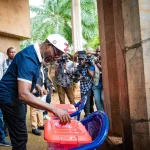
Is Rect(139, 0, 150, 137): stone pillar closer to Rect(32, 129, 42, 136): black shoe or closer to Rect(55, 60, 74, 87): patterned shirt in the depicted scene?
Rect(32, 129, 42, 136): black shoe

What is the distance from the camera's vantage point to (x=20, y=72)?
7.52 ft

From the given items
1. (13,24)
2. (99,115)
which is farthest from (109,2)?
(13,24)

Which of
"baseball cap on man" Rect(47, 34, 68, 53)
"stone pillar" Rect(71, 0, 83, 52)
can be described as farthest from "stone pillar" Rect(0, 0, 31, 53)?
"stone pillar" Rect(71, 0, 83, 52)

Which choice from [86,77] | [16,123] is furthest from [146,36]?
[86,77]

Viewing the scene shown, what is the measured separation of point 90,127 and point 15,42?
4.98 meters

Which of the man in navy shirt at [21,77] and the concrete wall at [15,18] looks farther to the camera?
the concrete wall at [15,18]

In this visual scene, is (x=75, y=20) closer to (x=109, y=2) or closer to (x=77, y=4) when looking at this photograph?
(x=77, y=4)

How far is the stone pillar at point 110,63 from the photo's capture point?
11.4 ft

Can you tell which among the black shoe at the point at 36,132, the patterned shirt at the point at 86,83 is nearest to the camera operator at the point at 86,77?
the patterned shirt at the point at 86,83

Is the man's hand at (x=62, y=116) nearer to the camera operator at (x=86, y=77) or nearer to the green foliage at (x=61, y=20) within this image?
the camera operator at (x=86, y=77)

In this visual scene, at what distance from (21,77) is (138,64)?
3.97ft

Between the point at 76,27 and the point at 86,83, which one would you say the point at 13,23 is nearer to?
the point at 86,83

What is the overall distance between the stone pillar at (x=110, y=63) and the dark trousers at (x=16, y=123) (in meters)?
1.51

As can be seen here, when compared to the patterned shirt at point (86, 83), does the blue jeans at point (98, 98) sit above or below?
below
